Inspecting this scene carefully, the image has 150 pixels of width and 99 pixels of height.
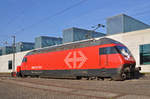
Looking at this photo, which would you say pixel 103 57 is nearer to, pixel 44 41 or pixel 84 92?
pixel 84 92

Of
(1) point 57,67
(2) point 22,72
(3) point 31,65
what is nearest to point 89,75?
(1) point 57,67

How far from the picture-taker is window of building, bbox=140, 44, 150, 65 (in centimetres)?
2567

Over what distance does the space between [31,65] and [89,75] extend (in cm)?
1188

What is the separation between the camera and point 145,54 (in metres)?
26.2

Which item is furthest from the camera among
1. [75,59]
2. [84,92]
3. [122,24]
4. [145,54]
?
[122,24]

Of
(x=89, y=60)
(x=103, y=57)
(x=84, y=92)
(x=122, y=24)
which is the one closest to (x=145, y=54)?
(x=89, y=60)

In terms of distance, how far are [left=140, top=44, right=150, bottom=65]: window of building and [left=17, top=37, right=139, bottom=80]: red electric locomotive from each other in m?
9.91

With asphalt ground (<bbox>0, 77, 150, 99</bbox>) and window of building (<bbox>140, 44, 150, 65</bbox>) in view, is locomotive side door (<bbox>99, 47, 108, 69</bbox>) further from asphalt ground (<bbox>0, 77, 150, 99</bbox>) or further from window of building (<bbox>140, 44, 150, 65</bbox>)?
window of building (<bbox>140, 44, 150, 65</bbox>)

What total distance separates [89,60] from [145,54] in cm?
1206

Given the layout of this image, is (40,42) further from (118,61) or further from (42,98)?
(42,98)

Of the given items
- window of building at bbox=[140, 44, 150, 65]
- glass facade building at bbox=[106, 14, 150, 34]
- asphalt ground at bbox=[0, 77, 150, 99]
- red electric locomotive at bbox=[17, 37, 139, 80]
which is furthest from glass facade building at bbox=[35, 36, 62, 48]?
asphalt ground at bbox=[0, 77, 150, 99]

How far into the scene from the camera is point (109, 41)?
16.6m

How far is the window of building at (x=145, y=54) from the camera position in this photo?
2567cm

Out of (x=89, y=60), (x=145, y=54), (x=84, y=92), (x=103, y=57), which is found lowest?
(x=84, y=92)
